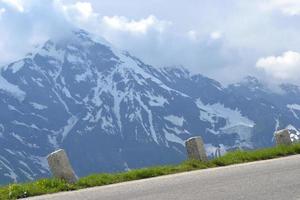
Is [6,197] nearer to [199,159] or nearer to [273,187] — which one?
[273,187]

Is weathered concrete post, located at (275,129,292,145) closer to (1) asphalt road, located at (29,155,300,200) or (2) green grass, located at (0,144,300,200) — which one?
(2) green grass, located at (0,144,300,200)

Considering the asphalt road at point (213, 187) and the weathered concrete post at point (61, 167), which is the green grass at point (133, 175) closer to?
the weathered concrete post at point (61, 167)

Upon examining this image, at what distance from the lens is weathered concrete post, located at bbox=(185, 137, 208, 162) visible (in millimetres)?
19594

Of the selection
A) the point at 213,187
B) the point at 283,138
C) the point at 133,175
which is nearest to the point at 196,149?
the point at 133,175

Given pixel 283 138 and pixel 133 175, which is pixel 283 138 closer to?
pixel 283 138

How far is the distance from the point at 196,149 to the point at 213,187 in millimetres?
6694

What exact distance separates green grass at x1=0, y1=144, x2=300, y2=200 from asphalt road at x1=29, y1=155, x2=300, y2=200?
80 cm

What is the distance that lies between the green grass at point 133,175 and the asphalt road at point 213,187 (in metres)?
0.80

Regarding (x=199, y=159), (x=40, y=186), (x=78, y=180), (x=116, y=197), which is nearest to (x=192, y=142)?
(x=199, y=159)

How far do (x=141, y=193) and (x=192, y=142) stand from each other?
24.0 ft

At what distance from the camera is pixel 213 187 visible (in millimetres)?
12953

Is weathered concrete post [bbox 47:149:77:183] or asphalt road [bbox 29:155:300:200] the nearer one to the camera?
asphalt road [bbox 29:155:300:200]

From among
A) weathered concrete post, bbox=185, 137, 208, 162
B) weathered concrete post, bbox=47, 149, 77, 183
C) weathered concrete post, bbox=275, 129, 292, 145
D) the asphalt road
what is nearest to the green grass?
weathered concrete post, bbox=47, 149, 77, 183

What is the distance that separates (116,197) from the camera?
12.4 metres
